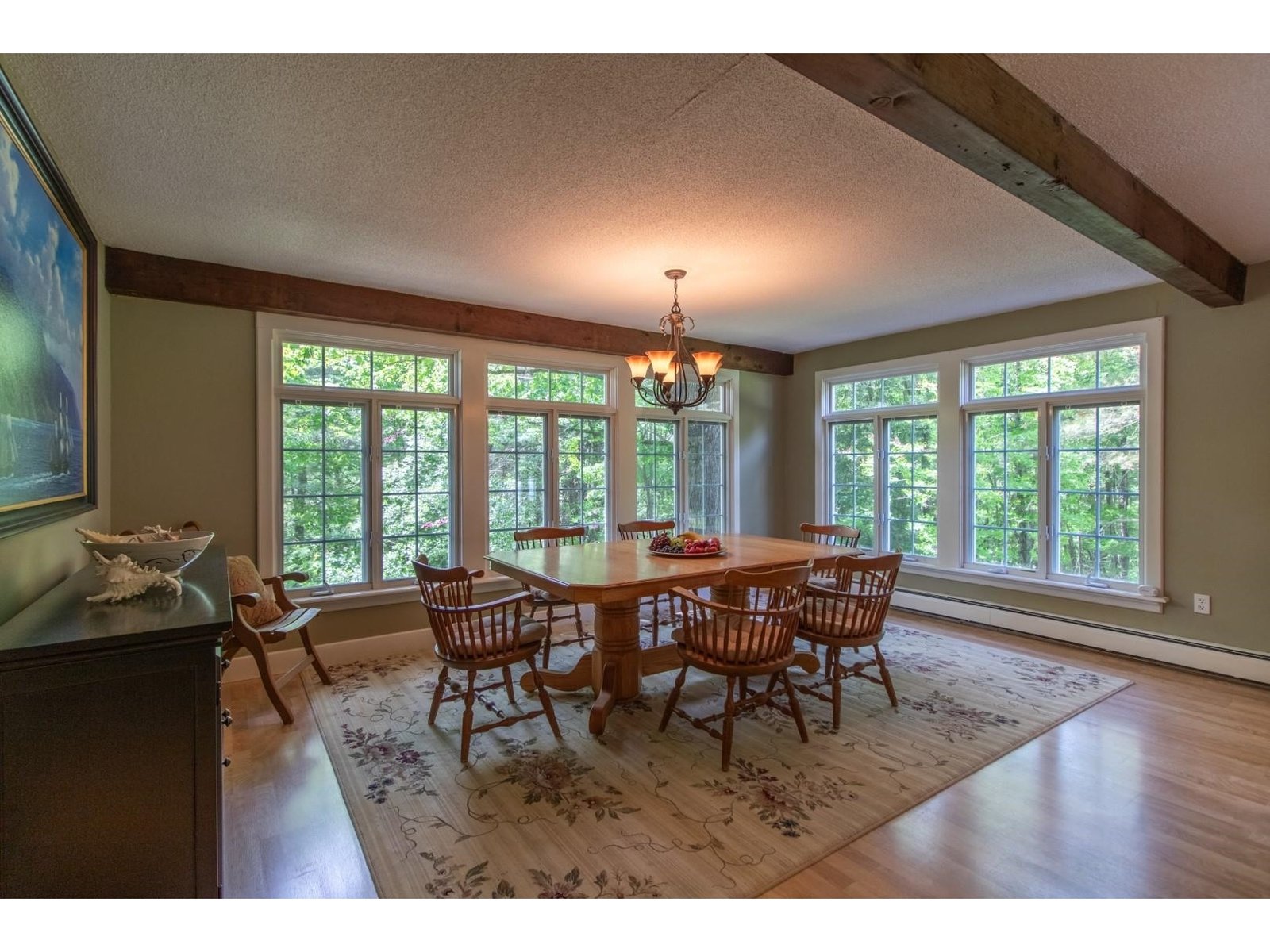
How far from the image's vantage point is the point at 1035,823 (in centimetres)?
205

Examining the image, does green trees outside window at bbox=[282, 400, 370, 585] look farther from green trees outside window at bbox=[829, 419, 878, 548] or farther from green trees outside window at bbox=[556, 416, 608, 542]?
green trees outside window at bbox=[829, 419, 878, 548]

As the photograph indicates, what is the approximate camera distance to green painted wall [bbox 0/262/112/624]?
1.61 metres

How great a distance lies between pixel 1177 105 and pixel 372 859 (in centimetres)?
361

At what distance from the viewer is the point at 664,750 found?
2615mm

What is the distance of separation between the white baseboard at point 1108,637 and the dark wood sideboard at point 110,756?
195 inches

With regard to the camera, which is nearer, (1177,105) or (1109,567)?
(1177,105)

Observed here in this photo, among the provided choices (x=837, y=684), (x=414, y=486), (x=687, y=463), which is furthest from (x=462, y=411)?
(x=837, y=684)

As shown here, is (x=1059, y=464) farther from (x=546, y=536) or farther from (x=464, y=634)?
(x=464, y=634)

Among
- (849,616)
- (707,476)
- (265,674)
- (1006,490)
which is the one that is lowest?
(265,674)

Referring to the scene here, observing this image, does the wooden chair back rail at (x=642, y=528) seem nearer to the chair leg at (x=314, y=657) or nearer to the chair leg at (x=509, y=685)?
the chair leg at (x=509, y=685)

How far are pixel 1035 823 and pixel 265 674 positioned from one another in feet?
11.1

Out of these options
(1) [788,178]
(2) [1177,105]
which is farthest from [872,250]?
(2) [1177,105]

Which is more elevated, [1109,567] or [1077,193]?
[1077,193]
